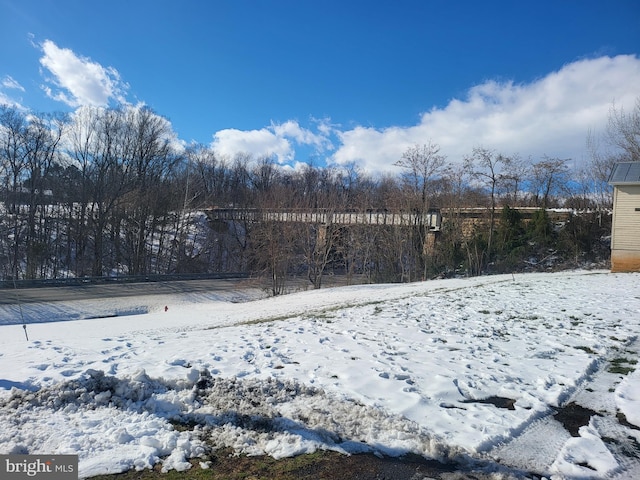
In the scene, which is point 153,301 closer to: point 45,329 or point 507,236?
point 45,329

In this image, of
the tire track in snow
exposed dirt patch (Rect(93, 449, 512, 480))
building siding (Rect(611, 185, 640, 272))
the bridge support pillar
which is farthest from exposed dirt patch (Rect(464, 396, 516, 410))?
the bridge support pillar

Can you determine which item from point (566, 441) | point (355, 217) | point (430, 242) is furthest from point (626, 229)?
point (566, 441)

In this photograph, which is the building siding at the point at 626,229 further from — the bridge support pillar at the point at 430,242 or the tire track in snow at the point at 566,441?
the tire track in snow at the point at 566,441

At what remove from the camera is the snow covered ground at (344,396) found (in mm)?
3539

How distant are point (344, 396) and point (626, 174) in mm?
24337

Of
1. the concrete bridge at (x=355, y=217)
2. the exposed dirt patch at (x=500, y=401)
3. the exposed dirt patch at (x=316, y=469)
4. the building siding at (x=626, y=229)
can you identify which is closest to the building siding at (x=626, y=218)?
the building siding at (x=626, y=229)

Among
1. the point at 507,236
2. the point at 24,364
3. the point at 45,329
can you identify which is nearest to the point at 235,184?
the point at 507,236

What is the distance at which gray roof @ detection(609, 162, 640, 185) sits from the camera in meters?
21.4

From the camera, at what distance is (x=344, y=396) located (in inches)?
187

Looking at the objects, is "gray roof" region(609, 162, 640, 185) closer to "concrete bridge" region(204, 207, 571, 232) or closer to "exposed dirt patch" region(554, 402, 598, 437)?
"concrete bridge" region(204, 207, 571, 232)

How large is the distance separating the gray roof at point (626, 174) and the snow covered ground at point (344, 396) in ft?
55.5

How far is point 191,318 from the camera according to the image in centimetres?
2000

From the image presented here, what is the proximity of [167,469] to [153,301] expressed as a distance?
27614mm

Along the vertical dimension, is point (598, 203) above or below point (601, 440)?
above
